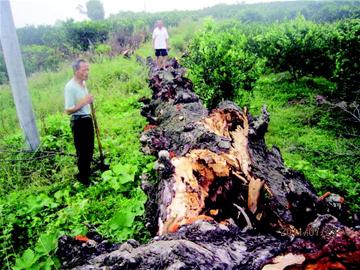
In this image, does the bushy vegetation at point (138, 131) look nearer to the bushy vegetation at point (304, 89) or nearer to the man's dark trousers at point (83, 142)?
the bushy vegetation at point (304, 89)

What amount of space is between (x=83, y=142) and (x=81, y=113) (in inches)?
16.8

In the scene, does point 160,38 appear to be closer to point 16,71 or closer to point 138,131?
point 138,131

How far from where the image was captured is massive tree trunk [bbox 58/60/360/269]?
5.34ft

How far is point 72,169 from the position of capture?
519 centimetres

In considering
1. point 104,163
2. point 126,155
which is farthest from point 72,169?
point 126,155

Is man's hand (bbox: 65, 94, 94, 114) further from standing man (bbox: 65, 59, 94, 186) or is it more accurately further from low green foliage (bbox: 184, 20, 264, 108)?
low green foliage (bbox: 184, 20, 264, 108)

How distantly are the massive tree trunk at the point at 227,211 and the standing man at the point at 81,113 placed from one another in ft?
3.02

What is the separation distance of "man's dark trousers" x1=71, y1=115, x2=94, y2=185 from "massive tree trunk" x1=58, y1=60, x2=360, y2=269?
884 millimetres

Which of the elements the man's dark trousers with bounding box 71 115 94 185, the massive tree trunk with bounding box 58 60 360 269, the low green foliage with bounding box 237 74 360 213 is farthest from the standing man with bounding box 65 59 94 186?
the low green foliage with bounding box 237 74 360 213

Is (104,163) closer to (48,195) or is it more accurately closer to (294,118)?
(48,195)

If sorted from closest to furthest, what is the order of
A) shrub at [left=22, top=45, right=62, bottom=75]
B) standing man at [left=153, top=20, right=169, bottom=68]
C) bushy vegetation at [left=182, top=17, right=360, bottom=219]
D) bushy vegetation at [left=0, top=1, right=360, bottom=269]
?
bushy vegetation at [left=0, top=1, right=360, bottom=269]
bushy vegetation at [left=182, top=17, right=360, bottom=219]
standing man at [left=153, top=20, right=169, bottom=68]
shrub at [left=22, top=45, right=62, bottom=75]

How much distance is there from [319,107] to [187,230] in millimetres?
6095

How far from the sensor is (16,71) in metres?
5.07

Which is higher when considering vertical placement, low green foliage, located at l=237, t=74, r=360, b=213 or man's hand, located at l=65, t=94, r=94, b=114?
man's hand, located at l=65, t=94, r=94, b=114
